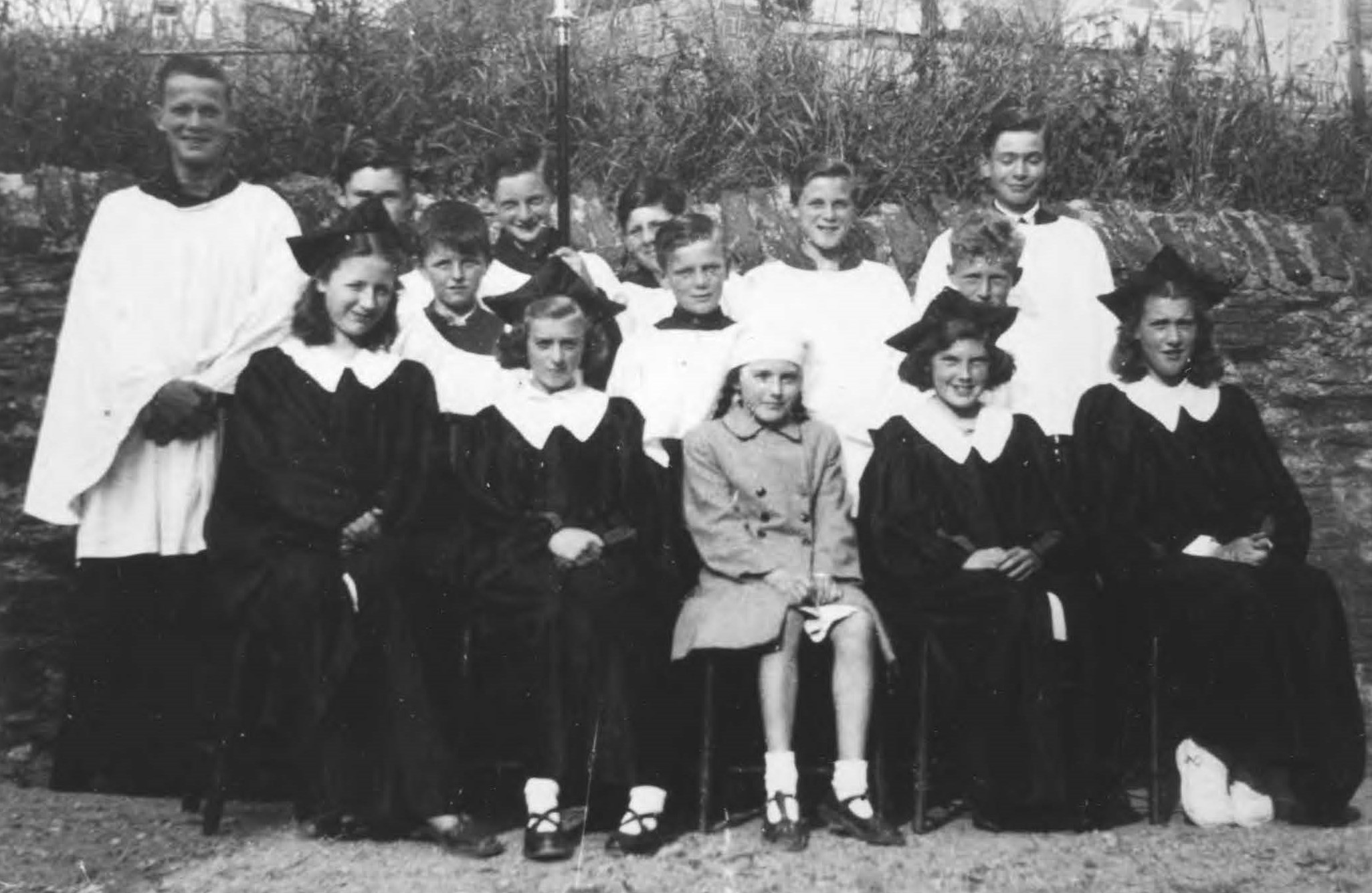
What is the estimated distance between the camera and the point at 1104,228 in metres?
6.79

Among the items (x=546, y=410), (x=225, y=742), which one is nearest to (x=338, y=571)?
(x=225, y=742)

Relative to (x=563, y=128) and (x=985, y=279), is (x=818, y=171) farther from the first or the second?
(x=563, y=128)

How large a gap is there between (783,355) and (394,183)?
1.79 metres

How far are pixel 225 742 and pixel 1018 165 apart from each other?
12.0ft

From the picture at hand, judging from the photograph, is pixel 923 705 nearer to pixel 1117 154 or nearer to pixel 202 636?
pixel 202 636

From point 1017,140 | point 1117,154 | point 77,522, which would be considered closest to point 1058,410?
point 1017,140

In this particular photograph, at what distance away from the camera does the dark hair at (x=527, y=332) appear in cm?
499

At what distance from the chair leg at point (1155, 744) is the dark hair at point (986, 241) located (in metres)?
1.49

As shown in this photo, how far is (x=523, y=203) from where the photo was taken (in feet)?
19.1

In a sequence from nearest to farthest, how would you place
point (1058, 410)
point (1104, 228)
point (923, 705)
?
point (923, 705), point (1058, 410), point (1104, 228)

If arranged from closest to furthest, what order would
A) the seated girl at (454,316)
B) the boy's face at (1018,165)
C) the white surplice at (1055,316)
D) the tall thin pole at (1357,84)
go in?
the seated girl at (454,316), the white surplice at (1055,316), the boy's face at (1018,165), the tall thin pole at (1357,84)

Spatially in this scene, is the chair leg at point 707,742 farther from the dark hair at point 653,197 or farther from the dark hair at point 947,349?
the dark hair at point 653,197

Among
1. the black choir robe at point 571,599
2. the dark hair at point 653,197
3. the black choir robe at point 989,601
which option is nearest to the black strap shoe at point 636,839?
the black choir robe at point 571,599

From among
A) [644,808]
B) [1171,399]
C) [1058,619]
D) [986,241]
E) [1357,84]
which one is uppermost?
[1357,84]
